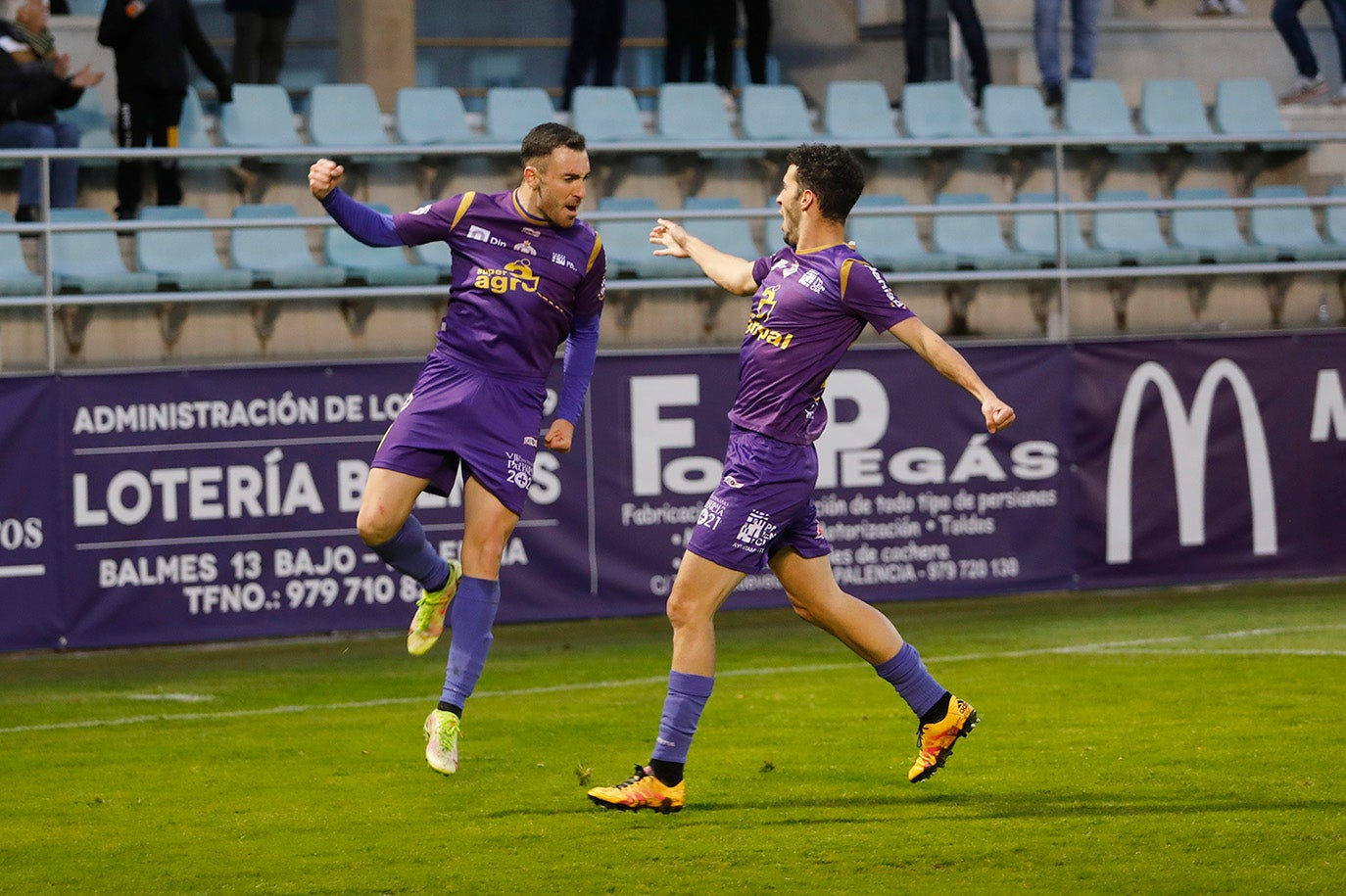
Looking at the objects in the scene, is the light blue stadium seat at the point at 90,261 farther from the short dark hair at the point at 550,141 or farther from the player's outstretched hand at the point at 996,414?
the player's outstretched hand at the point at 996,414

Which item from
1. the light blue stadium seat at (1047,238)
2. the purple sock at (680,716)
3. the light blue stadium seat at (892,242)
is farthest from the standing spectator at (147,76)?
the purple sock at (680,716)

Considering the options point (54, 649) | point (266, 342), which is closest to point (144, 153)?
point (266, 342)

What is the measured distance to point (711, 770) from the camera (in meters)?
7.40

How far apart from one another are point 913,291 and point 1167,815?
8.85 metres

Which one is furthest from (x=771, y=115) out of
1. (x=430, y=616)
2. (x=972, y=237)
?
(x=430, y=616)

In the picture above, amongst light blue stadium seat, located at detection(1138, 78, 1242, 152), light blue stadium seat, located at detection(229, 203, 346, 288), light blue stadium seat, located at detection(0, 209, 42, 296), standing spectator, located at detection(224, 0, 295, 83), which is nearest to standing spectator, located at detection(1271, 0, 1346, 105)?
light blue stadium seat, located at detection(1138, 78, 1242, 152)

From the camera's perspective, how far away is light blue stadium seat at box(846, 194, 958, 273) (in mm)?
14711

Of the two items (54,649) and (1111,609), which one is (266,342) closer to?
(54,649)

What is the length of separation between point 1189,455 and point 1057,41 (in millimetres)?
5177

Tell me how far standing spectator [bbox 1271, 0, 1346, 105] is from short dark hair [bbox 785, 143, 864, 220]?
12.7 metres

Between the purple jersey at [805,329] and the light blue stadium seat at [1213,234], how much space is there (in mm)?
10028

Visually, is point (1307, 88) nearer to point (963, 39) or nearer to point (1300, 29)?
point (1300, 29)

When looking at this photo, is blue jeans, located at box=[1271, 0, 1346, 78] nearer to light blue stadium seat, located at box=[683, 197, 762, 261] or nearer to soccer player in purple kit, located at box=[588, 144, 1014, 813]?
light blue stadium seat, located at box=[683, 197, 762, 261]

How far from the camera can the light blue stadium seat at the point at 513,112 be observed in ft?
50.2
